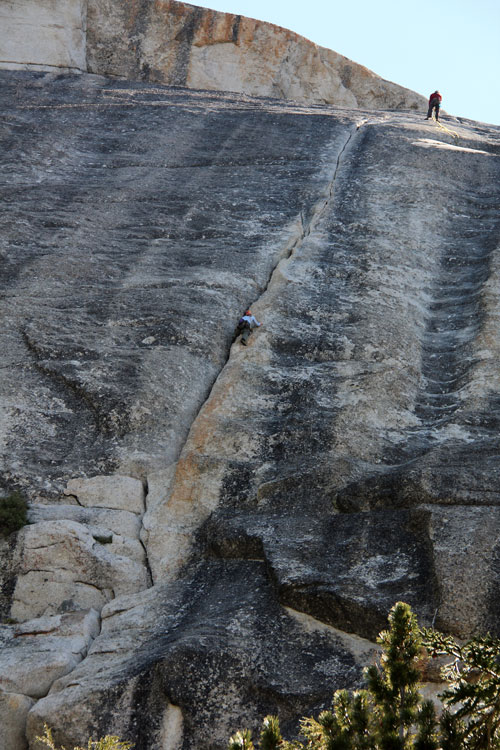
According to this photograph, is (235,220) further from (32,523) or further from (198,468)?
(32,523)

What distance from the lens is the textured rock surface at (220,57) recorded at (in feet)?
110

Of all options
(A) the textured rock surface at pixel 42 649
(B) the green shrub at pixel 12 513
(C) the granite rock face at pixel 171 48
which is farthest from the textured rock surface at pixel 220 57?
(A) the textured rock surface at pixel 42 649

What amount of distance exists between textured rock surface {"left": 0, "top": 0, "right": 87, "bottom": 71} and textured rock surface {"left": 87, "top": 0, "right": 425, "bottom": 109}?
58 cm

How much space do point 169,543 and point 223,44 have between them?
26.4 metres

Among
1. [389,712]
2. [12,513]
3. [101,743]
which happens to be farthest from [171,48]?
[389,712]

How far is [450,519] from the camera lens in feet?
38.6

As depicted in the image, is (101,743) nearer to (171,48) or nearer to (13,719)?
(13,719)

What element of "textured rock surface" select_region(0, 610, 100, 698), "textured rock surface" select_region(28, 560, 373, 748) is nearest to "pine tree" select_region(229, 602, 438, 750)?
"textured rock surface" select_region(28, 560, 373, 748)

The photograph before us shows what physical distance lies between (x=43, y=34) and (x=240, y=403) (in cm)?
2336

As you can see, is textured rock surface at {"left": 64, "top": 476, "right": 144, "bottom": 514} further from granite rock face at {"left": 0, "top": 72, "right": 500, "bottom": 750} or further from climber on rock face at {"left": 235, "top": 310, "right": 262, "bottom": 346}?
climber on rock face at {"left": 235, "top": 310, "right": 262, "bottom": 346}

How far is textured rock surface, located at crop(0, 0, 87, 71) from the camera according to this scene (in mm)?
32375

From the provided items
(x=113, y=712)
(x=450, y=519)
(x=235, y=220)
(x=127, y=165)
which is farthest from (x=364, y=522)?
(x=127, y=165)

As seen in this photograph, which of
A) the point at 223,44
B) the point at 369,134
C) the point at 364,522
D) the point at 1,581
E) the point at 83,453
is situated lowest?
the point at 1,581

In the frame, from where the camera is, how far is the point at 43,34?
32844mm
